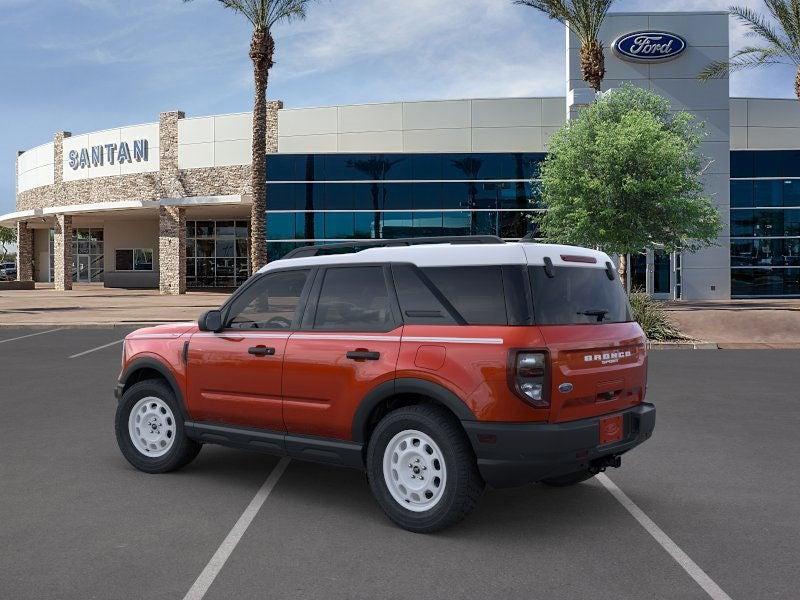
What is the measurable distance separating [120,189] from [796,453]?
141 feet

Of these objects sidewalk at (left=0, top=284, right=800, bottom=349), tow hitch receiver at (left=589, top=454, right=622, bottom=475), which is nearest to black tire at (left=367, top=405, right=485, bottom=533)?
tow hitch receiver at (left=589, top=454, right=622, bottom=475)

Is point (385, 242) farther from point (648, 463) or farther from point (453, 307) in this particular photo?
point (648, 463)

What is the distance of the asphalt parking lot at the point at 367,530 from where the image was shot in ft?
13.3

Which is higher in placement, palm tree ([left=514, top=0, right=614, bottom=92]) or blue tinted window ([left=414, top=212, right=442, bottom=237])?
palm tree ([left=514, top=0, right=614, bottom=92])

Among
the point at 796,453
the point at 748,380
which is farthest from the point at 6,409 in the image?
the point at 748,380

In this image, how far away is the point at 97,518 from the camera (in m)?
5.15

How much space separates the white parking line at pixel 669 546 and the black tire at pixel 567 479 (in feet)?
0.87

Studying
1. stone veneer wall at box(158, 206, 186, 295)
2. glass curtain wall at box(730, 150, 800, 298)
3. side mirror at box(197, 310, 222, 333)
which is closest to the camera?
side mirror at box(197, 310, 222, 333)

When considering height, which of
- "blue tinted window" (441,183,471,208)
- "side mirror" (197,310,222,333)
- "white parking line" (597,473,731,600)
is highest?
"blue tinted window" (441,183,471,208)

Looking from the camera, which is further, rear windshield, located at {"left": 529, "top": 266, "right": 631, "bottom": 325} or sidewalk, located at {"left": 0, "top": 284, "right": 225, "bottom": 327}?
sidewalk, located at {"left": 0, "top": 284, "right": 225, "bottom": 327}

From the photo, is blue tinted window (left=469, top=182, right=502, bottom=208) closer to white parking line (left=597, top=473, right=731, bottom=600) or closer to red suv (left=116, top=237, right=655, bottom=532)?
white parking line (left=597, top=473, right=731, bottom=600)

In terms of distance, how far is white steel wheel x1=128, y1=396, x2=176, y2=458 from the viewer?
6.35 meters

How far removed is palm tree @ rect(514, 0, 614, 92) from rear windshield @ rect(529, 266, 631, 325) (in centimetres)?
2522

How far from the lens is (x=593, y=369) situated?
4.82m
